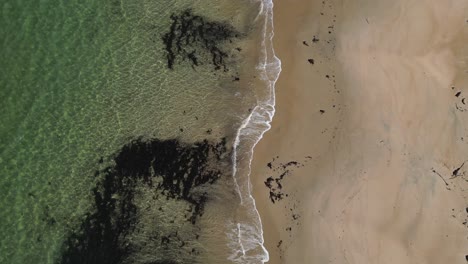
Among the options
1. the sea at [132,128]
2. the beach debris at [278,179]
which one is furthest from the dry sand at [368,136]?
the sea at [132,128]

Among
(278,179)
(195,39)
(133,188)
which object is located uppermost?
(195,39)

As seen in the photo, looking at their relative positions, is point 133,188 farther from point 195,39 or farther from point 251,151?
point 195,39

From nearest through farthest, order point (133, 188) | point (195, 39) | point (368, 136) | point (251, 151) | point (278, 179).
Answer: point (133, 188)
point (278, 179)
point (251, 151)
point (368, 136)
point (195, 39)

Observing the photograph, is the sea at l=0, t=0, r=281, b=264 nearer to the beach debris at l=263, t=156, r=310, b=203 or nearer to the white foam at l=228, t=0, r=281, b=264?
the white foam at l=228, t=0, r=281, b=264

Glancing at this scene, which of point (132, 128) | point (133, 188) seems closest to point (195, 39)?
point (132, 128)

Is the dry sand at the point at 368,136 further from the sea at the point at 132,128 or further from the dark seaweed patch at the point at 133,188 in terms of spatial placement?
the dark seaweed patch at the point at 133,188

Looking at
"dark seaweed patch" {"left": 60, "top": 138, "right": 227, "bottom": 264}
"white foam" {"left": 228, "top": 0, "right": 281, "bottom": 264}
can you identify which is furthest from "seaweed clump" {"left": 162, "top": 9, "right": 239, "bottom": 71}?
"dark seaweed patch" {"left": 60, "top": 138, "right": 227, "bottom": 264}
